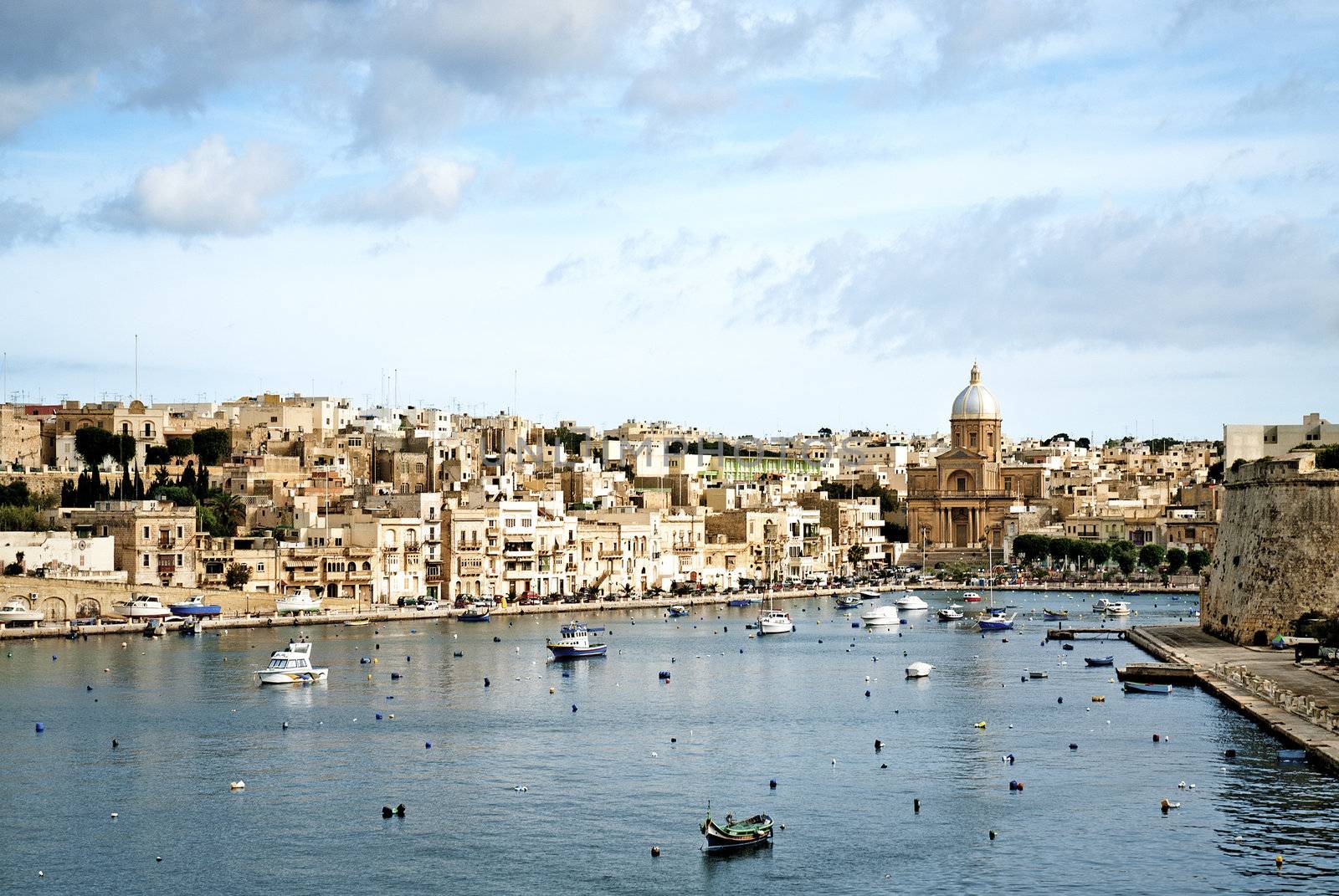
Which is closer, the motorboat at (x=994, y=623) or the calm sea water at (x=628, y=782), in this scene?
the calm sea water at (x=628, y=782)

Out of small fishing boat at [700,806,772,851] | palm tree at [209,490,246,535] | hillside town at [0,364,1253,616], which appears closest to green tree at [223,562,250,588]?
hillside town at [0,364,1253,616]

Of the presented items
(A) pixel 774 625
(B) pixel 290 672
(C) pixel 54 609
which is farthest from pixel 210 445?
(B) pixel 290 672

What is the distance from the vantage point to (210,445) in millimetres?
98312

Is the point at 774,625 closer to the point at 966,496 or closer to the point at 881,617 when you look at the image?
the point at 881,617

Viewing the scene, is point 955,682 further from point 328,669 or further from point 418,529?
point 418,529

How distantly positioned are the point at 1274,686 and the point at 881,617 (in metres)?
33.3

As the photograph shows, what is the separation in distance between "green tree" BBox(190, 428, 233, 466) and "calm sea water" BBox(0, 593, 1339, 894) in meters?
43.7

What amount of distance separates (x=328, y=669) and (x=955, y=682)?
1681 centimetres

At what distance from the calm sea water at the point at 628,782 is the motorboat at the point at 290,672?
2.68ft

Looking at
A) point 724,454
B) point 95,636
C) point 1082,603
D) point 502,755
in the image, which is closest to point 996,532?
point 724,454

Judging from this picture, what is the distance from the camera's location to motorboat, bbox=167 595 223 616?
226ft

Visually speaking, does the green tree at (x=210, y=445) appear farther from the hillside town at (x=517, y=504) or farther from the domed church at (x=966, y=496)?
the domed church at (x=966, y=496)

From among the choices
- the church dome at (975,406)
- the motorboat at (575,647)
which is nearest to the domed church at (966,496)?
the church dome at (975,406)

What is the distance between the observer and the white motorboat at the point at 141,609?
220ft
